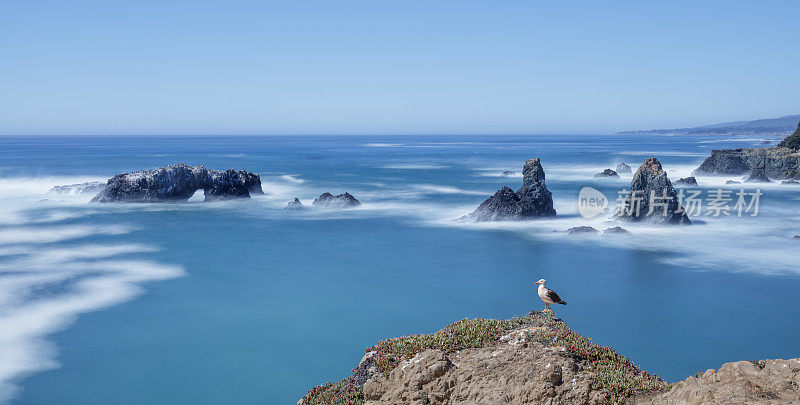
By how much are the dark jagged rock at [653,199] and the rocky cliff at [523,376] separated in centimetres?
2455

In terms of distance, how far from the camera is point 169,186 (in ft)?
146

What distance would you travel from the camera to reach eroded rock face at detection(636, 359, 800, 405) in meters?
6.84

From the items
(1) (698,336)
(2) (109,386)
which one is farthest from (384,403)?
(1) (698,336)

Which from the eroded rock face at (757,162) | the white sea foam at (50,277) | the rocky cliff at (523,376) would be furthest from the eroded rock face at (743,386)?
the eroded rock face at (757,162)

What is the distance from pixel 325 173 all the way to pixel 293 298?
5698 cm

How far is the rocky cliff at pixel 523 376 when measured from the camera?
7316mm

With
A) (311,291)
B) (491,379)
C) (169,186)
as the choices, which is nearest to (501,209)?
(311,291)

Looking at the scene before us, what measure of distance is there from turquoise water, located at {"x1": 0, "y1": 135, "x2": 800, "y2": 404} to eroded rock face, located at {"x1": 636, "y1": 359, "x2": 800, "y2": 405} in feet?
27.2

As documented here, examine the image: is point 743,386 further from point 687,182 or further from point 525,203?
point 687,182

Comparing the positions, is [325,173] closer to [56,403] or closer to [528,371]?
[56,403]

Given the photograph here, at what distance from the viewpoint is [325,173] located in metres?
77.8

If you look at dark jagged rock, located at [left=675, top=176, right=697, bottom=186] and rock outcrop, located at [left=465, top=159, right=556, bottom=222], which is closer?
rock outcrop, located at [left=465, top=159, right=556, bottom=222]

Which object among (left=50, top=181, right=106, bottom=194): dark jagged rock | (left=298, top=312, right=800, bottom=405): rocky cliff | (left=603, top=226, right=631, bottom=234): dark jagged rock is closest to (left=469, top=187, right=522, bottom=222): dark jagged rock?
(left=603, top=226, right=631, bottom=234): dark jagged rock

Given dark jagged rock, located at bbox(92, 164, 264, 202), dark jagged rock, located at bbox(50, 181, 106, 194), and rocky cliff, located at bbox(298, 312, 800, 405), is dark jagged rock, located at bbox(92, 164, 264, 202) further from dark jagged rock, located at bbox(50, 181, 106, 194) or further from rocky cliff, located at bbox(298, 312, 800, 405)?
rocky cliff, located at bbox(298, 312, 800, 405)
